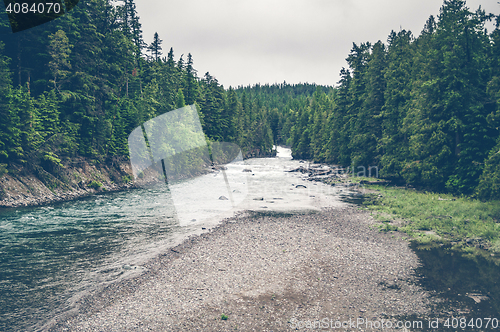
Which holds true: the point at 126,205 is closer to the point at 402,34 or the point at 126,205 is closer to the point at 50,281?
the point at 50,281

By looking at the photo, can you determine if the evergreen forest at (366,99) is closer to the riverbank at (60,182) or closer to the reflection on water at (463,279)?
the riverbank at (60,182)

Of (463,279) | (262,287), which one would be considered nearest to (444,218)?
(463,279)

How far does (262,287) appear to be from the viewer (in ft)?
37.8

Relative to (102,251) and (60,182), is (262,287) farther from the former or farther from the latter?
(60,182)

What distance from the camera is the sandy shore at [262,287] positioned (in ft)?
30.9

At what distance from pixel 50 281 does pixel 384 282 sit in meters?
13.8

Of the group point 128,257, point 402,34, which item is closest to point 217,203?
point 128,257

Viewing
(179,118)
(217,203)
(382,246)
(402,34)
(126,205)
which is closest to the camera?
(382,246)

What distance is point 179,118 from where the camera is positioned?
177 ft

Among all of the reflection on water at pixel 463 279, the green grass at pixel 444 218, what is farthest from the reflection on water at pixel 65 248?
the green grass at pixel 444 218

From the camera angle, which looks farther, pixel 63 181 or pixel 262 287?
pixel 63 181

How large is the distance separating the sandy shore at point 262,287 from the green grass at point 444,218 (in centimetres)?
247

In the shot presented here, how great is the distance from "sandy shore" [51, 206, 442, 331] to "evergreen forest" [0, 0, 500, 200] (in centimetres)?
1408

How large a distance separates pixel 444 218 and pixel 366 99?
2804cm
